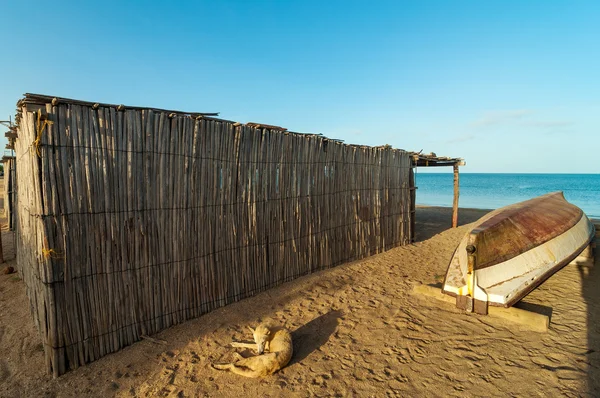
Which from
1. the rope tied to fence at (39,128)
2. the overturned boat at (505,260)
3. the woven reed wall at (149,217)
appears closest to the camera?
the rope tied to fence at (39,128)

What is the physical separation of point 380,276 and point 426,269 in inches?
44.8

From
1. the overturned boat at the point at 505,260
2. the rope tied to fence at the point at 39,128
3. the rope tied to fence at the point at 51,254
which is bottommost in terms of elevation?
the overturned boat at the point at 505,260

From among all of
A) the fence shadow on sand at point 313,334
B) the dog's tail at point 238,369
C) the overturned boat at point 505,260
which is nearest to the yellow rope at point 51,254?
the dog's tail at point 238,369

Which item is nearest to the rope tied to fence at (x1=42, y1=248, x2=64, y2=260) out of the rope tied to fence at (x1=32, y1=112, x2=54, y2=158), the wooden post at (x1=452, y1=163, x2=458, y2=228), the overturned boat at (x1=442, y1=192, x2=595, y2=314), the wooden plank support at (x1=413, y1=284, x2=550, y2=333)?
the rope tied to fence at (x1=32, y1=112, x2=54, y2=158)

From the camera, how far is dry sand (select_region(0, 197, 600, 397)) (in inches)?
92.4

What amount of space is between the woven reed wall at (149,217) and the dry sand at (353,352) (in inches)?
12.6

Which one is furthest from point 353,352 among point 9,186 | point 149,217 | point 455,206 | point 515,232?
point 9,186

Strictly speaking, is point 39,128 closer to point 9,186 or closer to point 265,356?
point 265,356

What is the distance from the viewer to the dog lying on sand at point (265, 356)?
2.46 m

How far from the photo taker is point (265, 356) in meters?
2.49

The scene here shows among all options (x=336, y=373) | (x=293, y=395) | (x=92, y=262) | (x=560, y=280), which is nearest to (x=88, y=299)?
(x=92, y=262)

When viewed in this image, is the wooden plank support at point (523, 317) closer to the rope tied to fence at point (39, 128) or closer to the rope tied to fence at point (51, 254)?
the rope tied to fence at point (51, 254)

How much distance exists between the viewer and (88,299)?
8.58 ft

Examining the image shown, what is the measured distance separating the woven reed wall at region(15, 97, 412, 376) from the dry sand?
0.32 m
